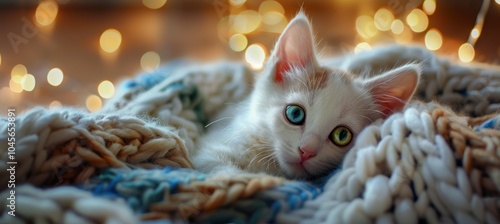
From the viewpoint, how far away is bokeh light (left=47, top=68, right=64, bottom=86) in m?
1.68

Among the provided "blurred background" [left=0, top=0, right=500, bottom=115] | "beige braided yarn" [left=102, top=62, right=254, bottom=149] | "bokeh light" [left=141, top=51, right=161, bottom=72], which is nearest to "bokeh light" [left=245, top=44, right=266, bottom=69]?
"blurred background" [left=0, top=0, right=500, bottom=115]

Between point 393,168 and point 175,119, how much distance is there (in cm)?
54

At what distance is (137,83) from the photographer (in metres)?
1.15

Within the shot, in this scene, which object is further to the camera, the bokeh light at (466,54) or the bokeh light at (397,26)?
the bokeh light at (397,26)

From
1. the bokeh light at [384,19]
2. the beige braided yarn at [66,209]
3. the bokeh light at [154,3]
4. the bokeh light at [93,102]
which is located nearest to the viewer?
the beige braided yarn at [66,209]

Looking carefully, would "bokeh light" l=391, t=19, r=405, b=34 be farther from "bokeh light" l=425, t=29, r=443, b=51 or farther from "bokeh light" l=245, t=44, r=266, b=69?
"bokeh light" l=245, t=44, r=266, b=69

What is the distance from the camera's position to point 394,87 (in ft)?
2.86

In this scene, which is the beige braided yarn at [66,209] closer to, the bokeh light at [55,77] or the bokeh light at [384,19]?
the bokeh light at [55,77]

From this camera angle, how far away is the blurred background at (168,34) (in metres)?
1.66

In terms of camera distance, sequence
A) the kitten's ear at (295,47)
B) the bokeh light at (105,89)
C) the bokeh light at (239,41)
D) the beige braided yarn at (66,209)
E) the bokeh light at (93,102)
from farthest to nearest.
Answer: the bokeh light at (239,41)
the bokeh light at (105,89)
the bokeh light at (93,102)
the kitten's ear at (295,47)
the beige braided yarn at (66,209)

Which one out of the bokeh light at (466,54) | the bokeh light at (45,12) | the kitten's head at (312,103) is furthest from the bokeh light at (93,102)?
the bokeh light at (466,54)

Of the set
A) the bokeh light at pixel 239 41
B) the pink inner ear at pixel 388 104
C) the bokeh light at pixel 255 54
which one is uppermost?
the bokeh light at pixel 239 41

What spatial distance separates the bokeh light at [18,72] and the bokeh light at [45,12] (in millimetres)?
318

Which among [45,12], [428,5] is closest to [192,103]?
[45,12]
